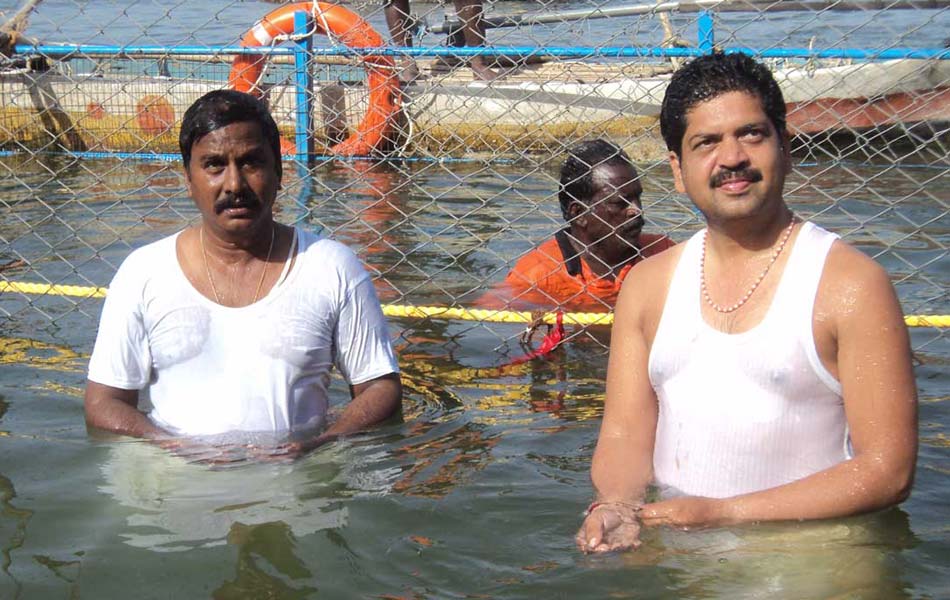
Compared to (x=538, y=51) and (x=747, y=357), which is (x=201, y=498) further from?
(x=538, y=51)

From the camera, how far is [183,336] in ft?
13.0

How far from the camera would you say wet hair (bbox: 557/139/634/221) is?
→ 19.9 feet

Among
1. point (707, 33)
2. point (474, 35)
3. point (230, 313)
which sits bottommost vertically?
point (230, 313)

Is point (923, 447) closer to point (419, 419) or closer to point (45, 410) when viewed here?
point (419, 419)

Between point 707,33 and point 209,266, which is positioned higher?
point 707,33

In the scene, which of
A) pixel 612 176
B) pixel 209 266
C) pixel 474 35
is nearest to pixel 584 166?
pixel 612 176

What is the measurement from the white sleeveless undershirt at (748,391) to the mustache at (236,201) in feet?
4.53

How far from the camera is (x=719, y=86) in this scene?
10.1 feet

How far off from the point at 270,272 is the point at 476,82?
243 inches

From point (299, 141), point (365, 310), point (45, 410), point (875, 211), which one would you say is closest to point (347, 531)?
point (365, 310)

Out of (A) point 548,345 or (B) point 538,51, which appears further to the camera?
(B) point 538,51

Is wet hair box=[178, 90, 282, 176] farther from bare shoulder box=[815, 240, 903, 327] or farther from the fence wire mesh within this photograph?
the fence wire mesh

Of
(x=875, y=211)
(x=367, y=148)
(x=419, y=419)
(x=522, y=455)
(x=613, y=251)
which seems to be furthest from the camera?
(x=367, y=148)

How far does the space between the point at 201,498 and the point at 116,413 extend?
1.44ft
